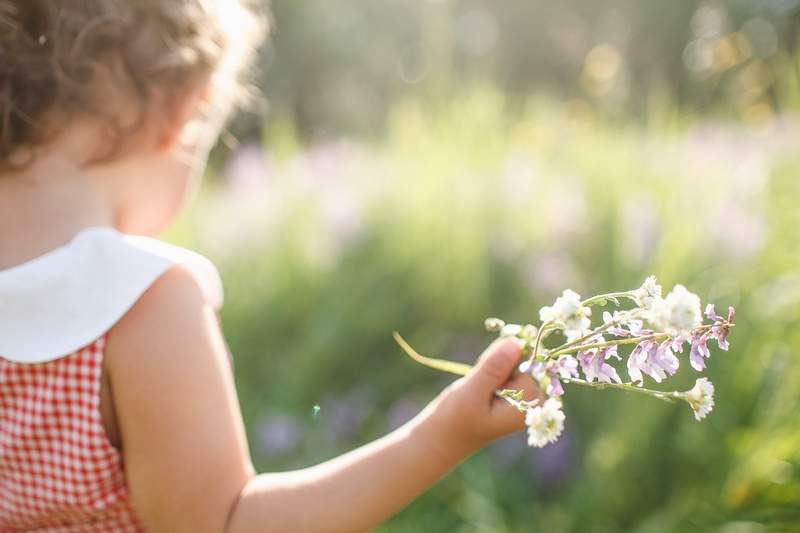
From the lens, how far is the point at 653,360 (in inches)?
32.7

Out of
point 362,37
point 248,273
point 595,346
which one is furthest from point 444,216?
point 362,37

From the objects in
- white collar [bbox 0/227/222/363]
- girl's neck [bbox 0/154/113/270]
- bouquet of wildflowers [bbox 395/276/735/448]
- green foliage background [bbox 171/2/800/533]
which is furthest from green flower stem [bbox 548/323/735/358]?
green foliage background [bbox 171/2/800/533]

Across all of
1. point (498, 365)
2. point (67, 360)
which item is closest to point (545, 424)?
point (498, 365)

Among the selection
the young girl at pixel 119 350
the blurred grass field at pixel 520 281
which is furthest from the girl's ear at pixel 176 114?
the blurred grass field at pixel 520 281

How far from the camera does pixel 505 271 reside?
3.12 m

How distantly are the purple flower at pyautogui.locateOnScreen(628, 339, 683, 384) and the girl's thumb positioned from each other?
219 millimetres

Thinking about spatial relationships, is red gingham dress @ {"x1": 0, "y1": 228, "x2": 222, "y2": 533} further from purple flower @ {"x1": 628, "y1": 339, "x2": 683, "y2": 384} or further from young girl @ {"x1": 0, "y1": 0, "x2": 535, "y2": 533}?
purple flower @ {"x1": 628, "y1": 339, "x2": 683, "y2": 384}

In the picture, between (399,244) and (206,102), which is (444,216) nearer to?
(399,244)

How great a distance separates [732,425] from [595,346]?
62.4 inches

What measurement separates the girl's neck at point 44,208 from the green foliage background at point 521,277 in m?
1.48

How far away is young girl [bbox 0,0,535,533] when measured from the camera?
1122 mm

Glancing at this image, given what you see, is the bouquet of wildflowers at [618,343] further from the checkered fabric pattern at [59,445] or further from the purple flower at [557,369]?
the checkered fabric pattern at [59,445]

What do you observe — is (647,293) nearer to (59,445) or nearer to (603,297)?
(603,297)

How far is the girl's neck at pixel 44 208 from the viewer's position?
1214 millimetres
